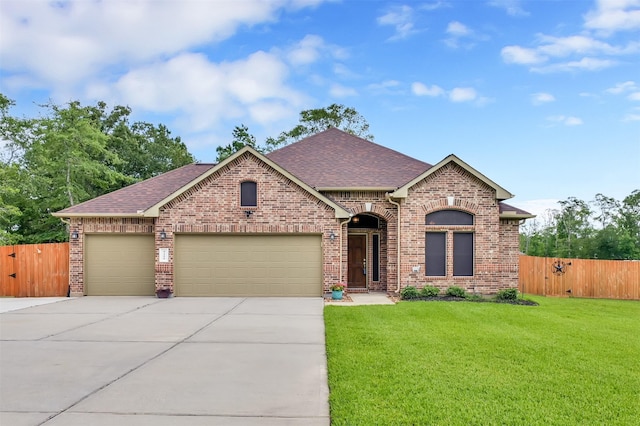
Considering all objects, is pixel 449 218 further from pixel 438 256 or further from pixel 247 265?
pixel 247 265

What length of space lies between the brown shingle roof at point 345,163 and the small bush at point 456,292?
398 cm

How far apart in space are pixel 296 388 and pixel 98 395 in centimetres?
242

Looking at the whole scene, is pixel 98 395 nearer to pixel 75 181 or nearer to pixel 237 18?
pixel 237 18

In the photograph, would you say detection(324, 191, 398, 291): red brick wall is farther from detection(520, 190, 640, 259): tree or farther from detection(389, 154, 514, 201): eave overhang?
detection(520, 190, 640, 259): tree

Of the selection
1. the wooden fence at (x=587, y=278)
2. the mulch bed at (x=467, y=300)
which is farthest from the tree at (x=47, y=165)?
the wooden fence at (x=587, y=278)

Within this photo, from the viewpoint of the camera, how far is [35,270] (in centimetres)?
1554

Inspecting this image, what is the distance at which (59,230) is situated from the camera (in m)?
25.6

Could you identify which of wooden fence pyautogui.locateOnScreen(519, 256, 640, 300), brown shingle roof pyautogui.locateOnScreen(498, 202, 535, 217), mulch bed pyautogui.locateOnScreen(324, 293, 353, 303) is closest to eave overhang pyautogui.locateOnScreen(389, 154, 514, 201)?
brown shingle roof pyautogui.locateOnScreen(498, 202, 535, 217)

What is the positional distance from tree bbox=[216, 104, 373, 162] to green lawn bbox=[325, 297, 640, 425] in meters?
25.4

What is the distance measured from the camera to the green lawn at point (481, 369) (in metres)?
4.72

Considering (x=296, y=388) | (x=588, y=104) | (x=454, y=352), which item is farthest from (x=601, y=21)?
(x=296, y=388)

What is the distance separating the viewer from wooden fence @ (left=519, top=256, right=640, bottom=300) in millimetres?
17125

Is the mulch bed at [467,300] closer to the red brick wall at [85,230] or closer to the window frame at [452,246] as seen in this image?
the window frame at [452,246]

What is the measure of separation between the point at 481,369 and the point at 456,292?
27.1 feet
